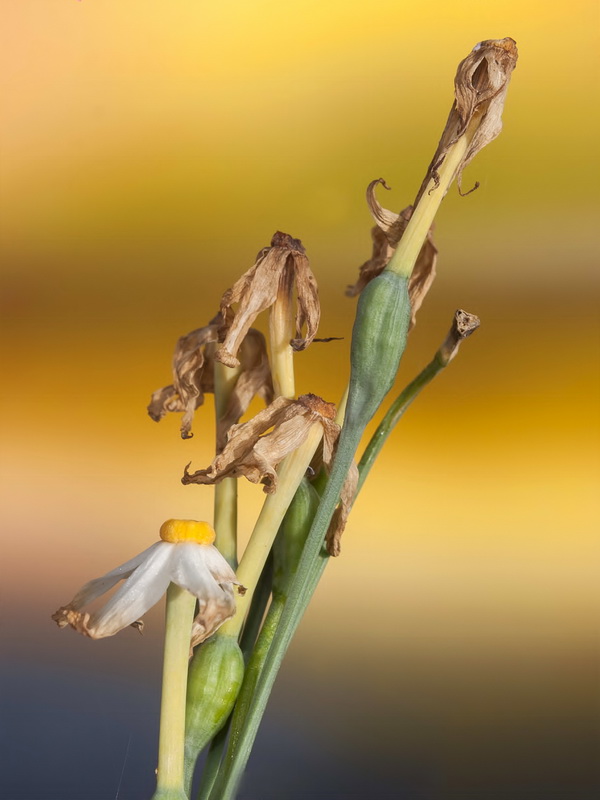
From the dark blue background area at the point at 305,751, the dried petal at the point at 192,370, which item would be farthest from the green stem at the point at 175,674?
the dark blue background area at the point at 305,751

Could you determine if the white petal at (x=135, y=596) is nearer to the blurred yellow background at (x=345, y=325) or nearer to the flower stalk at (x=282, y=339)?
the flower stalk at (x=282, y=339)

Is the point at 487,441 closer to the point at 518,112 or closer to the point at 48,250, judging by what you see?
the point at 518,112

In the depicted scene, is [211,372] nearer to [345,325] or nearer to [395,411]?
[395,411]

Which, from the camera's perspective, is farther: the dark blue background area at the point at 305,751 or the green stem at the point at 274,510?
the dark blue background area at the point at 305,751

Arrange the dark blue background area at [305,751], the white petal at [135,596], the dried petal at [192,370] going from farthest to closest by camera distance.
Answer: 1. the dark blue background area at [305,751]
2. the dried petal at [192,370]
3. the white petal at [135,596]

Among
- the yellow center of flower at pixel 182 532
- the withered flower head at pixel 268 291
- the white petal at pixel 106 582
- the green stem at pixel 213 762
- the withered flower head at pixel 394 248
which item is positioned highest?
the withered flower head at pixel 394 248

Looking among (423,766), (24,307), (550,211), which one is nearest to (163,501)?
(24,307)

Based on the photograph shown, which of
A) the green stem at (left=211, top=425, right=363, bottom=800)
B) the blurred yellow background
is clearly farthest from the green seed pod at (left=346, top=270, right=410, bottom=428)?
the blurred yellow background

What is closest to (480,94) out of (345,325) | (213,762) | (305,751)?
(213,762)
